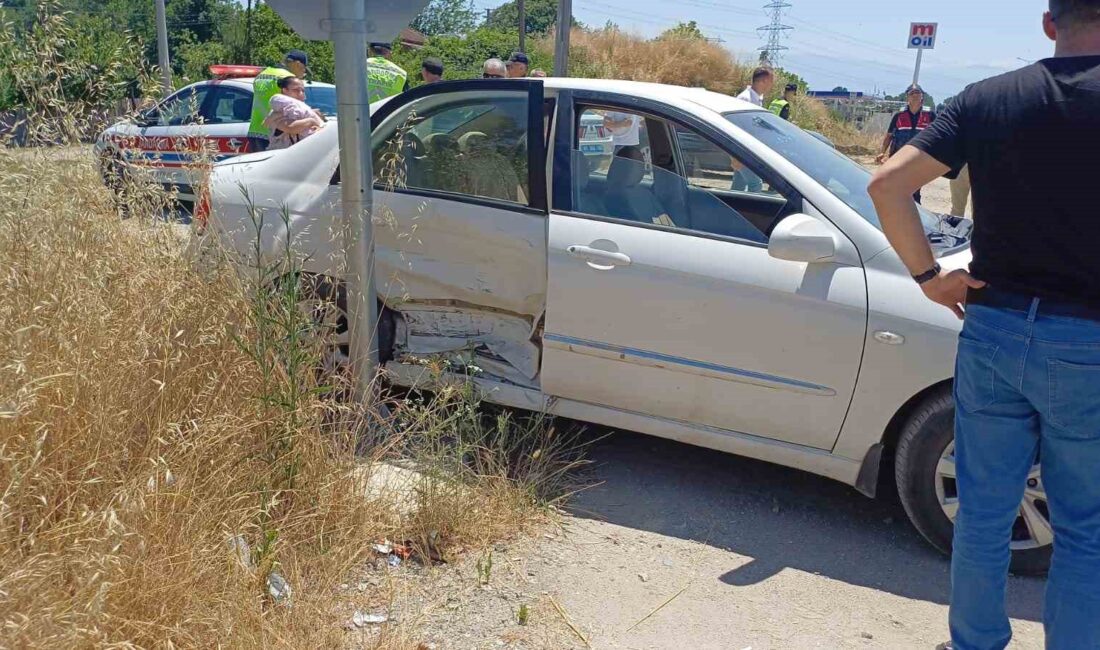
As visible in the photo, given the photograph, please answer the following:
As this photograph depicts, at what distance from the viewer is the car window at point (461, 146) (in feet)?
14.1

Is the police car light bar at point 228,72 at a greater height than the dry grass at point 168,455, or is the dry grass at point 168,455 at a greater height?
the police car light bar at point 228,72

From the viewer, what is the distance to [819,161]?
4.23m

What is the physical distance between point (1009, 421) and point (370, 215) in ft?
8.65

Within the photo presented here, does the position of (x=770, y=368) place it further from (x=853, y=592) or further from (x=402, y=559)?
(x=402, y=559)

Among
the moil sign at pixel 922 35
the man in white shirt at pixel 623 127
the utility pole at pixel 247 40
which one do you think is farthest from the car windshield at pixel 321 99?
the utility pole at pixel 247 40

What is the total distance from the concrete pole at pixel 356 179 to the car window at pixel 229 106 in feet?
24.3

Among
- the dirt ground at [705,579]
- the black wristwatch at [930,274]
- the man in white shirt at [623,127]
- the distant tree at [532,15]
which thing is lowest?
the dirt ground at [705,579]

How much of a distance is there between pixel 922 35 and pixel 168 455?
24232mm

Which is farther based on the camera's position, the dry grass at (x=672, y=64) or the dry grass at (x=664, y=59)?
the dry grass at (x=664, y=59)

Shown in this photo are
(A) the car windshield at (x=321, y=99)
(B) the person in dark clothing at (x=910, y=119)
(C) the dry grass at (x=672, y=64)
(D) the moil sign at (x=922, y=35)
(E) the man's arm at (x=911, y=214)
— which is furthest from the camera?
(C) the dry grass at (x=672, y=64)

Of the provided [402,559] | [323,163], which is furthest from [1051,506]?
[323,163]

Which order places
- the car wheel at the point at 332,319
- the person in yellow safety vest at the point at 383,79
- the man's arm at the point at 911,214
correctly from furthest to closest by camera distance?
the person in yellow safety vest at the point at 383,79 < the car wheel at the point at 332,319 < the man's arm at the point at 911,214

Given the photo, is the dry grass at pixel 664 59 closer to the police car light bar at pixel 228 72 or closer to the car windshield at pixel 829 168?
the police car light bar at pixel 228 72

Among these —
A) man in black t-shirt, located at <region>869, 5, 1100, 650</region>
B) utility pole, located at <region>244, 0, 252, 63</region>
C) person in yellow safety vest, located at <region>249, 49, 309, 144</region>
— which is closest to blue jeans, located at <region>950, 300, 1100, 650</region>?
man in black t-shirt, located at <region>869, 5, 1100, 650</region>
